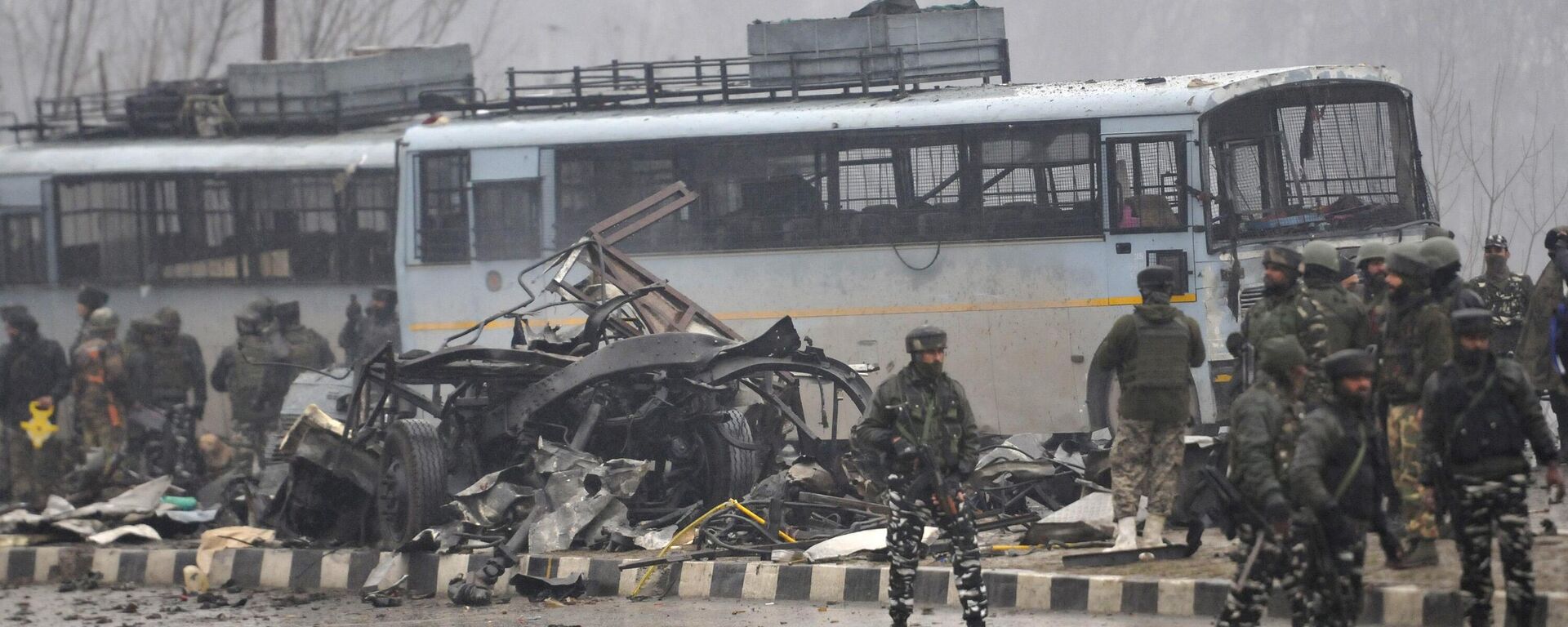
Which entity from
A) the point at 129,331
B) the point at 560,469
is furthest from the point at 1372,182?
the point at 129,331

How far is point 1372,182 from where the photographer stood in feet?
45.3

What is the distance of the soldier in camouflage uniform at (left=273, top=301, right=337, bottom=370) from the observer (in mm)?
17109

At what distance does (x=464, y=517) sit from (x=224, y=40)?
111 feet

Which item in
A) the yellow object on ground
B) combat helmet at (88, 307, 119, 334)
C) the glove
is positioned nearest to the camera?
the glove

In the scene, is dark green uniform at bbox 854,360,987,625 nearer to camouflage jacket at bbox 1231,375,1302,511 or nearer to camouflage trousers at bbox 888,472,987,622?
camouflage trousers at bbox 888,472,987,622

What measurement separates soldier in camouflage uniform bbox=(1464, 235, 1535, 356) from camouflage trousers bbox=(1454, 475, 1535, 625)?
5422 millimetres

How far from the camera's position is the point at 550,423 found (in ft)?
37.4

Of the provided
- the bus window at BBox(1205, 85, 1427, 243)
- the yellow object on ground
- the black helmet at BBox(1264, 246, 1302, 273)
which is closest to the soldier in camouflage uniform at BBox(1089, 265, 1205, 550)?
the black helmet at BBox(1264, 246, 1302, 273)

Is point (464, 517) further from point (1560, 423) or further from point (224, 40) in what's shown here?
point (224, 40)

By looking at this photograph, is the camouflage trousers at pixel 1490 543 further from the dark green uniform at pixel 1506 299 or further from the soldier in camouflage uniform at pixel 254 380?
the soldier in camouflage uniform at pixel 254 380

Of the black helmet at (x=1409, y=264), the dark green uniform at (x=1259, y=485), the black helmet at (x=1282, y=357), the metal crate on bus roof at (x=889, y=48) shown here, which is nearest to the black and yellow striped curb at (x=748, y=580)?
the black helmet at (x=1409, y=264)

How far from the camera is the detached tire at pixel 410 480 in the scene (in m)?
10.7

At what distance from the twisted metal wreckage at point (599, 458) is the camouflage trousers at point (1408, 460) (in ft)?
8.03

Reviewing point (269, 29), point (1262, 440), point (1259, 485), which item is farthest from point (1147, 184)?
point (269, 29)
